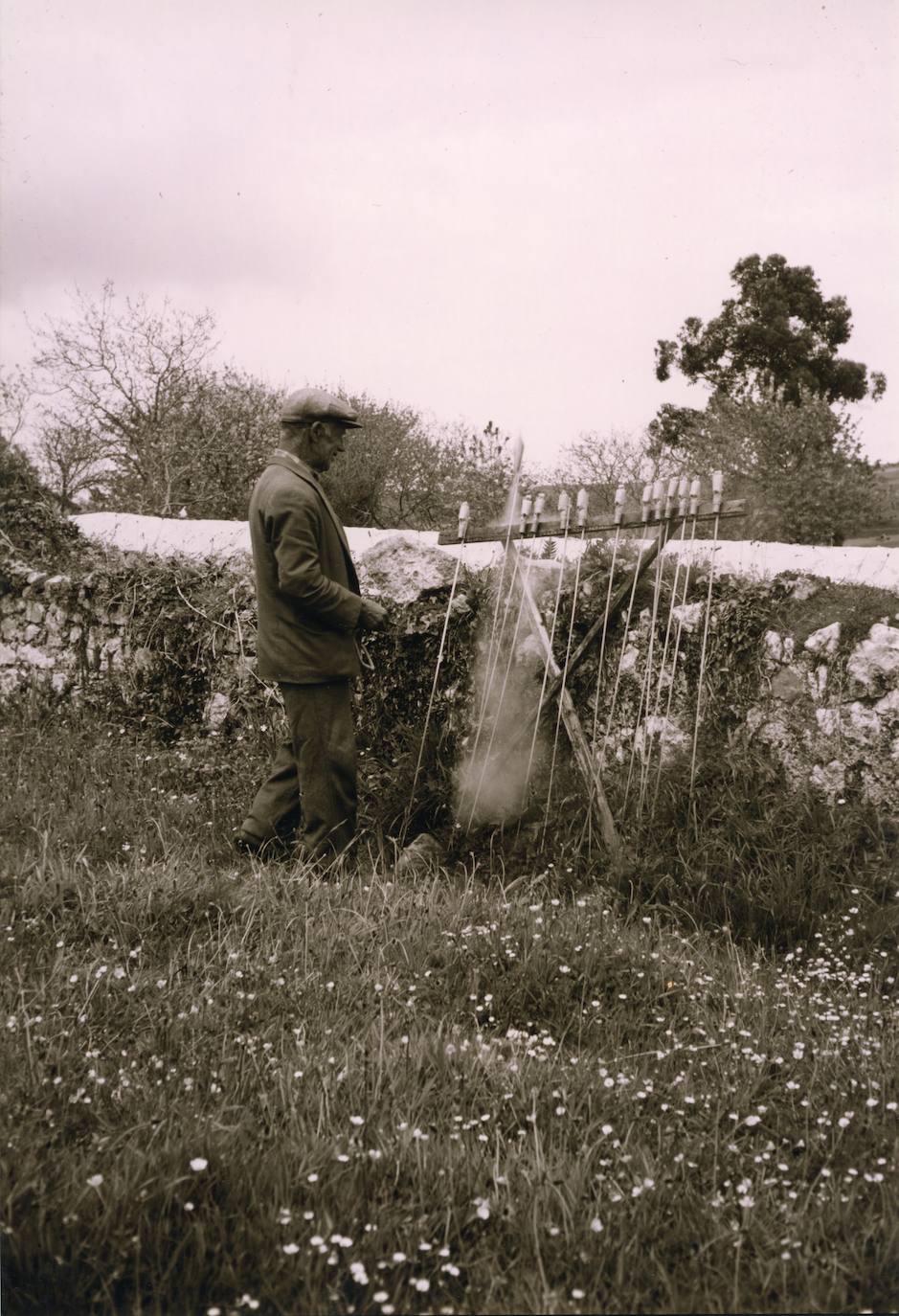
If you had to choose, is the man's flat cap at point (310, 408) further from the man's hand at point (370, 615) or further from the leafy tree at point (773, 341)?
the leafy tree at point (773, 341)

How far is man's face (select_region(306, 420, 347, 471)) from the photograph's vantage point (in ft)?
15.3

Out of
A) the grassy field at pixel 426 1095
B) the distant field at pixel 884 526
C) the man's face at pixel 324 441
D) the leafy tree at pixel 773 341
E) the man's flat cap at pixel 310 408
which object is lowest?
the grassy field at pixel 426 1095

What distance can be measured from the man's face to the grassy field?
1900 mm

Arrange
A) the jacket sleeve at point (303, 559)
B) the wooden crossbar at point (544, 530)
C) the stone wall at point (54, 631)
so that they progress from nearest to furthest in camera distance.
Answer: the jacket sleeve at point (303, 559) → the wooden crossbar at point (544, 530) → the stone wall at point (54, 631)

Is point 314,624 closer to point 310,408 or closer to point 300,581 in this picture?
point 300,581

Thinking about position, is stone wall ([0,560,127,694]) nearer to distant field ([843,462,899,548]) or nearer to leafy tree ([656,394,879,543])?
leafy tree ([656,394,879,543])

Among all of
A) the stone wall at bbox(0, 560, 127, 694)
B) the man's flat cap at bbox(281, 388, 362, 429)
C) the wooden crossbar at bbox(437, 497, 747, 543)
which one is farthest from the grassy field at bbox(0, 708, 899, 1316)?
the stone wall at bbox(0, 560, 127, 694)

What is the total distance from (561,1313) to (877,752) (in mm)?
3394

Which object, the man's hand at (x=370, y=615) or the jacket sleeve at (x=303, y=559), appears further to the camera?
the man's hand at (x=370, y=615)

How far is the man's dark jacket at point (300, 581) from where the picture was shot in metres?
4.44

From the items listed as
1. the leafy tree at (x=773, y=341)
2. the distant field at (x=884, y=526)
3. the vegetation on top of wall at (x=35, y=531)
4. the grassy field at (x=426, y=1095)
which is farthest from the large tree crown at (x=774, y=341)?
the grassy field at (x=426, y=1095)

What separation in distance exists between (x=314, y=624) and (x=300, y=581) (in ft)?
0.91

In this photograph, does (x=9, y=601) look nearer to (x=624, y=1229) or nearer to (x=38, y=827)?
(x=38, y=827)

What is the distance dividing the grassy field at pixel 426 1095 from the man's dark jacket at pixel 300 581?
965mm
